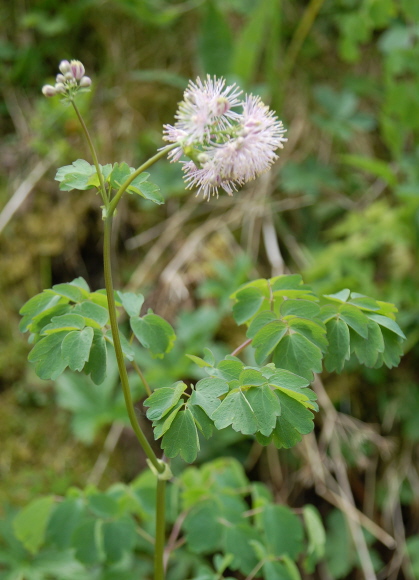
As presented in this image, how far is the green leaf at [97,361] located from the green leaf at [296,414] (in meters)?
Result: 0.25

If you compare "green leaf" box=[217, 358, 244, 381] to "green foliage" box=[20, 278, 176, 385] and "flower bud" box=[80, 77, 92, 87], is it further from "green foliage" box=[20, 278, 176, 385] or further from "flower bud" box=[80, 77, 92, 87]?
"flower bud" box=[80, 77, 92, 87]

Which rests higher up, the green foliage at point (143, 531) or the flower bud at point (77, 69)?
the flower bud at point (77, 69)

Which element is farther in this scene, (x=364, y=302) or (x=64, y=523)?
(x=64, y=523)

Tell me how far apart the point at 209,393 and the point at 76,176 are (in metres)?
0.34

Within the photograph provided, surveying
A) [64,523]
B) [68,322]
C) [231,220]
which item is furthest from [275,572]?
[231,220]

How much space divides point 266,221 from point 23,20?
4.44 feet

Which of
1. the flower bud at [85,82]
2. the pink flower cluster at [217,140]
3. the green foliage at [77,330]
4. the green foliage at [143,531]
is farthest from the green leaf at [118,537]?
the flower bud at [85,82]

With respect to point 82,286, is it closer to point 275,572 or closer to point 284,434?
point 284,434

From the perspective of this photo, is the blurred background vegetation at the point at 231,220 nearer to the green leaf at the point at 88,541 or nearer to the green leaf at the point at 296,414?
the green leaf at the point at 88,541

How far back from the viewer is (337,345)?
2.85ft

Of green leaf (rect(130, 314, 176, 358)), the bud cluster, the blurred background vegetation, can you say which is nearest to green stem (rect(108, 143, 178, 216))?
the bud cluster

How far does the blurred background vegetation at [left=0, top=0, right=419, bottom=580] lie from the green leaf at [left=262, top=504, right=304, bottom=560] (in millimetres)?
664

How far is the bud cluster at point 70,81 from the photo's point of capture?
764mm

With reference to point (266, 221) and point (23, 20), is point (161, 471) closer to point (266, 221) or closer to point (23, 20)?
point (266, 221)
